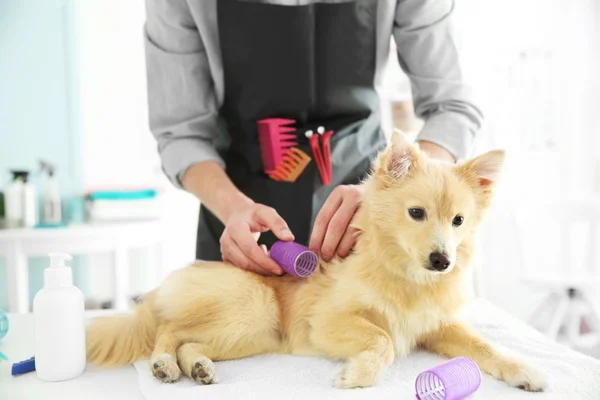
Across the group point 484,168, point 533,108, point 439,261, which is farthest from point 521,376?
point 533,108

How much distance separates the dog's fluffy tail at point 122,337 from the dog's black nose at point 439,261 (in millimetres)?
521

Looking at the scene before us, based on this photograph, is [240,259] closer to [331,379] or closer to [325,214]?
[325,214]

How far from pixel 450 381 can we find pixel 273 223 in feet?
1.46

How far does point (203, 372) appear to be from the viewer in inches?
33.4

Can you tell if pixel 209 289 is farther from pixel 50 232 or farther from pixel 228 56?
pixel 50 232

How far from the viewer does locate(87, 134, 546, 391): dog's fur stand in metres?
0.91

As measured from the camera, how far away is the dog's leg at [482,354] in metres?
0.83

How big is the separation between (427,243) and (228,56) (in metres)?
0.69

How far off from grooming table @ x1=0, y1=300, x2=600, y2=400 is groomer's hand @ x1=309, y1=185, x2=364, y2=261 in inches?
8.7

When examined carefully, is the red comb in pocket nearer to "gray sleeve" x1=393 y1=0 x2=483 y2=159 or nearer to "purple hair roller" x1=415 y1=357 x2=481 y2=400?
"gray sleeve" x1=393 y1=0 x2=483 y2=159

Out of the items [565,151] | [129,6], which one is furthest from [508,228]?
[129,6]

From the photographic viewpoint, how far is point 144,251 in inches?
121

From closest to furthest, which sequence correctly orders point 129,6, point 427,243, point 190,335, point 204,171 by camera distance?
1. point 427,243
2. point 190,335
3. point 204,171
4. point 129,6

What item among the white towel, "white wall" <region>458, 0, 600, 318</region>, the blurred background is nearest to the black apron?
the white towel
